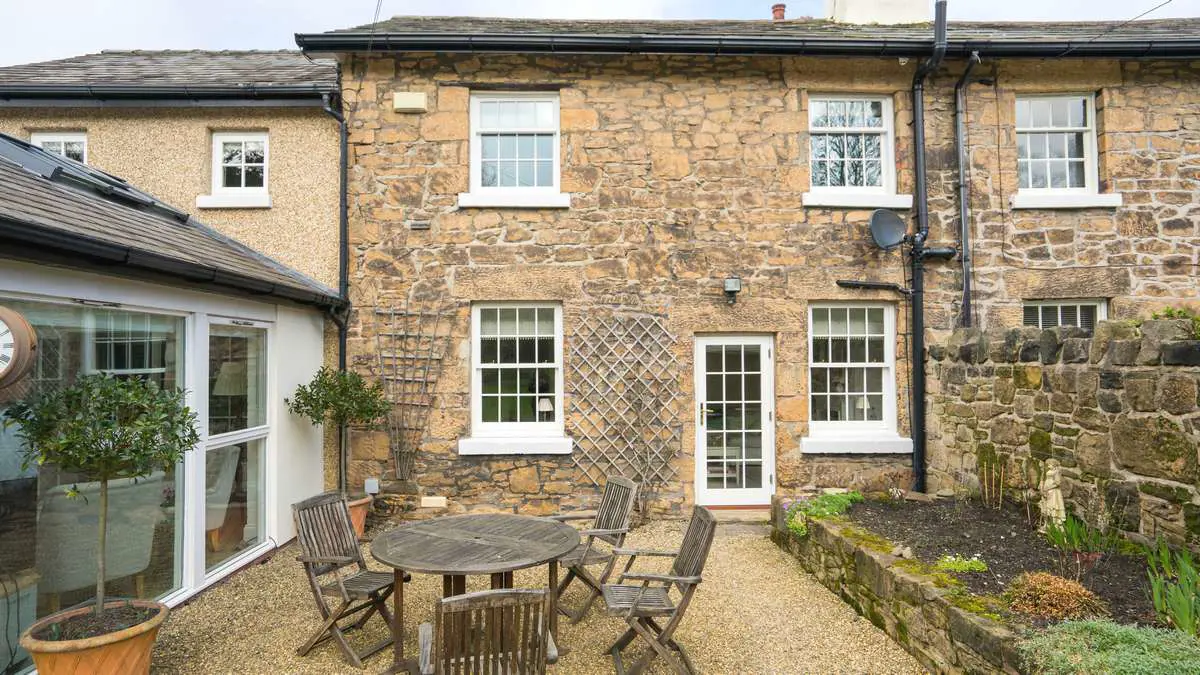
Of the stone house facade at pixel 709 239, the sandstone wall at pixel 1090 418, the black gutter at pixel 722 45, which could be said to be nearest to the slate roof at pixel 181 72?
the black gutter at pixel 722 45

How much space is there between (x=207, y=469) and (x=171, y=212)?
2.72m

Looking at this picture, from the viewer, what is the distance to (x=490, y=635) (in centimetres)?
260

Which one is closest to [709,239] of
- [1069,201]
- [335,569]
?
[1069,201]

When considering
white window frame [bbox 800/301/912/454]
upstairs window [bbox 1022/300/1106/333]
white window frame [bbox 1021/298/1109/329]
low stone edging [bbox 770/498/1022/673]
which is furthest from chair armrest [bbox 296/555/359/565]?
upstairs window [bbox 1022/300/1106/333]

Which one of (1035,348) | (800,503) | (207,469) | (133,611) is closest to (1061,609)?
(800,503)

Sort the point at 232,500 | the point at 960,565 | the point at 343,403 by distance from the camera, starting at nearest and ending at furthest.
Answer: the point at 960,565
the point at 232,500
the point at 343,403

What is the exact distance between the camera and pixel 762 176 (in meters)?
7.11

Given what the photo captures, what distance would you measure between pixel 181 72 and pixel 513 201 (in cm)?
464

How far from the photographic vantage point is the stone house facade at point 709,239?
6953 millimetres

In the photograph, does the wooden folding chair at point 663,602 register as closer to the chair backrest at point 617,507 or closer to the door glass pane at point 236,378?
the chair backrest at point 617,507

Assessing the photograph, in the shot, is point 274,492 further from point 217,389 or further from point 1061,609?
point 1061,609

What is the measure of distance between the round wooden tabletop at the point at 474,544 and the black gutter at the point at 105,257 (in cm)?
225

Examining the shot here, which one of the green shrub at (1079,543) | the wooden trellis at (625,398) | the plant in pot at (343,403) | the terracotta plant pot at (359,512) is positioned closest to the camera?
the green shrub at (1079,543)

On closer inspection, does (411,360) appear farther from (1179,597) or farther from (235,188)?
(1179,597)
